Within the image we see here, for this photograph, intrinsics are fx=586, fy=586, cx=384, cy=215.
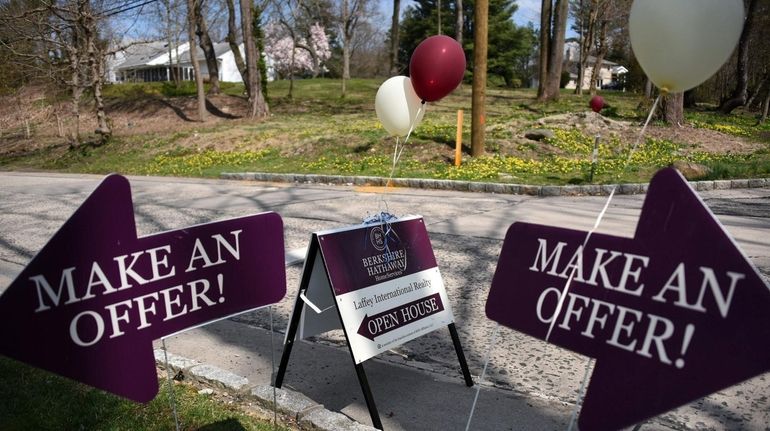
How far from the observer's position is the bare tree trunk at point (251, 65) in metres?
24.0

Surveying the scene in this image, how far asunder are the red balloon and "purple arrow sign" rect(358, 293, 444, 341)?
4.51ft

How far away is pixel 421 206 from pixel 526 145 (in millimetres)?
6416

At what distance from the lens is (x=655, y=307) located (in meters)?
2.26

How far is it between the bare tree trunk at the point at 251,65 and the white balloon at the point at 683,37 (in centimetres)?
2344

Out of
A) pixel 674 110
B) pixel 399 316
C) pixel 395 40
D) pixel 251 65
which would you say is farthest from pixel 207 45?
pixel 399 316

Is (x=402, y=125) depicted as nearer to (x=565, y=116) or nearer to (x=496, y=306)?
(x=496, y=306)

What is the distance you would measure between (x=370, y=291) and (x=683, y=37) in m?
2.03

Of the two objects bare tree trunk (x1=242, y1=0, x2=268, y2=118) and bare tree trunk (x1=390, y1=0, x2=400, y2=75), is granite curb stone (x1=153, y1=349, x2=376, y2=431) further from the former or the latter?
bare tree trunk (x1=390, y1=0, x2=400, y2=75)

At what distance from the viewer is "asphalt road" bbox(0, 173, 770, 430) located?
3.58 m

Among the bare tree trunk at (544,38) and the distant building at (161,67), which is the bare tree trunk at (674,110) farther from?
the distant building at (161,67)

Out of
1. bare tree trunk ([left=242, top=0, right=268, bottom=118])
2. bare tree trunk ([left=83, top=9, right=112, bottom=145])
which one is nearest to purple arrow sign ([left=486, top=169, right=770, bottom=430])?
bare tree trunk ([left=83, top=9, right=112, bottom=145])

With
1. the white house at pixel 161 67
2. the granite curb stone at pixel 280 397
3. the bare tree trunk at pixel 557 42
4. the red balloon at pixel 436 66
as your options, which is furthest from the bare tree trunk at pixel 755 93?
the white house at pixel 161 67

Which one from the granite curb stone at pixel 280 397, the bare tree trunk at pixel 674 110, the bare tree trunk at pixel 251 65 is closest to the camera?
the granite curb stone at pixel 280 397

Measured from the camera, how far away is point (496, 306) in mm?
2824
